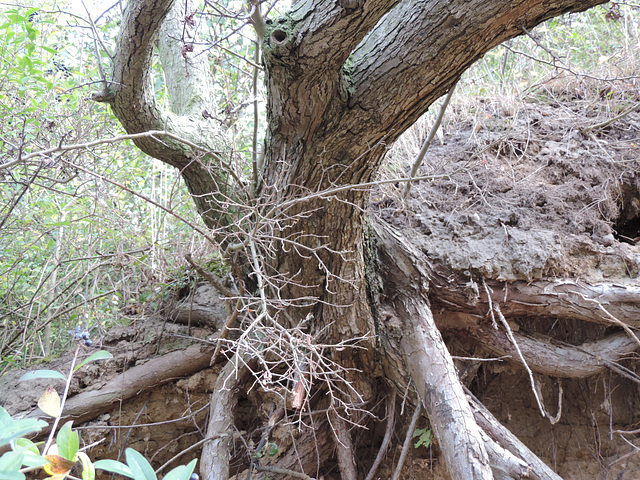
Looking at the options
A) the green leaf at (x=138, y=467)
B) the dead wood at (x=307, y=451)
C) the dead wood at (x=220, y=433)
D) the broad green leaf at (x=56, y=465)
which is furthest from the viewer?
the dead wood at (x=307, y=451)

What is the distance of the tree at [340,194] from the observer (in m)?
1.60

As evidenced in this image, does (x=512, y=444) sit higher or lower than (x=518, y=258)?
lower

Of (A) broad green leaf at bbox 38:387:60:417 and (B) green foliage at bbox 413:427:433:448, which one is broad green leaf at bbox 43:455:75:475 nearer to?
(A) broad green leaf at bbox 38:387:60:417

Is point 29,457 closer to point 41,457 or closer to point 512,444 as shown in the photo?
point 41,457

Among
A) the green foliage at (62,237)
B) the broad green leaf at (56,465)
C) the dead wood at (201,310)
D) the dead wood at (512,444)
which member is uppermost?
the green foliage at (62,237)

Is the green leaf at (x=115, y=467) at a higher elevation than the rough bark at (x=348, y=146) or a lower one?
lower

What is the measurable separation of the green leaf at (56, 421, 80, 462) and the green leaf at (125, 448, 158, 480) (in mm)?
122

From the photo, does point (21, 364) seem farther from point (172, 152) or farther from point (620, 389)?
point (620, 389)

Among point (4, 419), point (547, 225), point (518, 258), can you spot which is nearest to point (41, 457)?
point (4, 419)

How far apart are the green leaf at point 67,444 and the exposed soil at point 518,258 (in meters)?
1.73

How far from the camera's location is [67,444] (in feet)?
2.81

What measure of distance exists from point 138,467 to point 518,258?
7.38 feet

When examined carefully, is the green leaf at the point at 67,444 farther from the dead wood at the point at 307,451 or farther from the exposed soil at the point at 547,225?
the exposed soil at the point at 547,225

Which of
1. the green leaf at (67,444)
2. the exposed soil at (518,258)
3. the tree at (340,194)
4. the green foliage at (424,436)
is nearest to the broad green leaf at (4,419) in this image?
the green leaf at (67,444)
